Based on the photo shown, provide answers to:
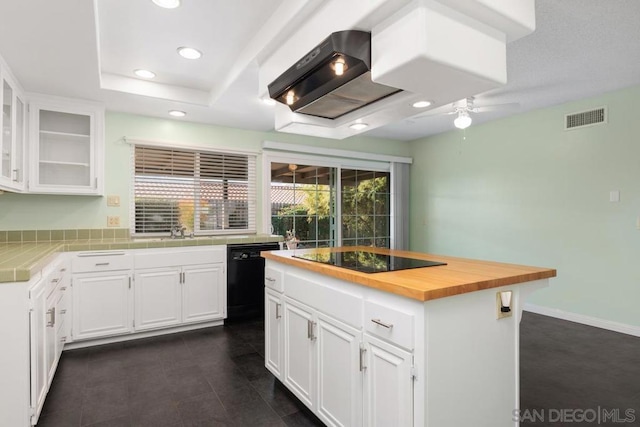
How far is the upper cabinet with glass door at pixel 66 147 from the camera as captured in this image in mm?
3215

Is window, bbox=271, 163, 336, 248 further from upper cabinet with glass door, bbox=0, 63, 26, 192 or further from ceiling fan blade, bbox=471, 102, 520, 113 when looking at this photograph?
upper cabinet with glass door, bbox=0, 63, 26, 192

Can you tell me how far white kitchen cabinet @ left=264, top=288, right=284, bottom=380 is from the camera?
7.77 feet

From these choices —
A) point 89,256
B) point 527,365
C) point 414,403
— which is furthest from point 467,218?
point 89,256

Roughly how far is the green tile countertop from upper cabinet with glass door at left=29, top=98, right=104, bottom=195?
53 cm

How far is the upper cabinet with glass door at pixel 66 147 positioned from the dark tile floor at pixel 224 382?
5.11 feet

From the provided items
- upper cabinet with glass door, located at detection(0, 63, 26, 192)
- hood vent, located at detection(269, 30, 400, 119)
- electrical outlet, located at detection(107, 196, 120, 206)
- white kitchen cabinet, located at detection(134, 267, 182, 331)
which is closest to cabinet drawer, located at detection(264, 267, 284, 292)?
hood vent, located at detection(269, 30, 400, 119)

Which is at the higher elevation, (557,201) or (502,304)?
(557,201)

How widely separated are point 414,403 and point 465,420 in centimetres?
29

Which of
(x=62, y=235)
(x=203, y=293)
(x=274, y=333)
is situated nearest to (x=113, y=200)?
(x=62, y=235)

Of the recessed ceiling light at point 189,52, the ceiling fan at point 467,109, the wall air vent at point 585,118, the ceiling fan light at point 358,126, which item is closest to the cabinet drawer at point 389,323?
the ceiling fan light at point 358,126

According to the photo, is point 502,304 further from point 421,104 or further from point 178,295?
point 178,295

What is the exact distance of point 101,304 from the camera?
3240 millimetres

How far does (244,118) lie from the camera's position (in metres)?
4.06

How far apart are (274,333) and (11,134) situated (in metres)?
2.52
